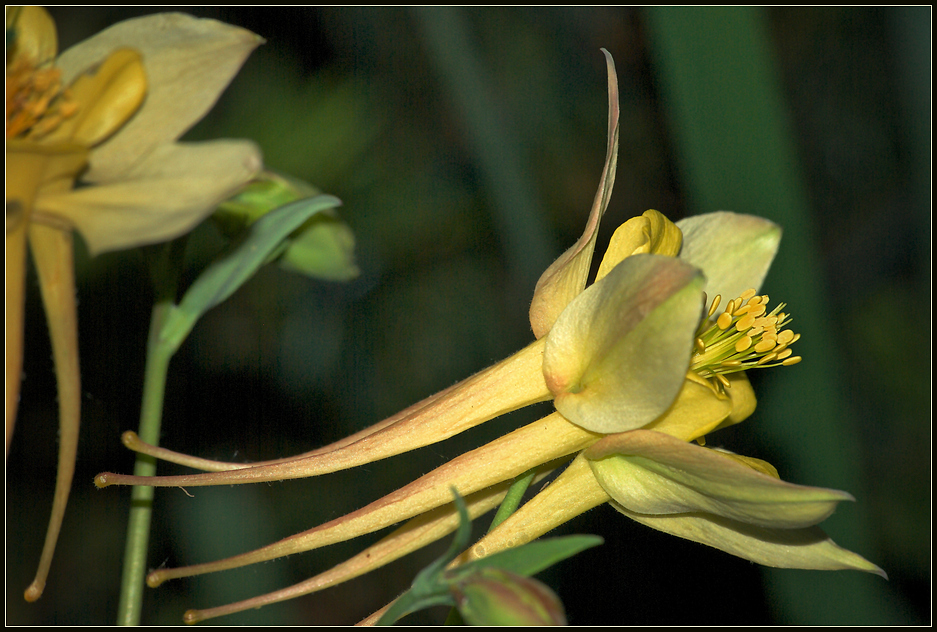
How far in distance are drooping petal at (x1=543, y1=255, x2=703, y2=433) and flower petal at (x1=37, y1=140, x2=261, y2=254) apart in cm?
32

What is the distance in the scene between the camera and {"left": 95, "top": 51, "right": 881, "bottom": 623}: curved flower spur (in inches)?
23.6

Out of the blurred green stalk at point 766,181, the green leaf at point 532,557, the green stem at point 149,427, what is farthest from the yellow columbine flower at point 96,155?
the blurred green stalk at point 766,181

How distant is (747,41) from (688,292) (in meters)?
0.95

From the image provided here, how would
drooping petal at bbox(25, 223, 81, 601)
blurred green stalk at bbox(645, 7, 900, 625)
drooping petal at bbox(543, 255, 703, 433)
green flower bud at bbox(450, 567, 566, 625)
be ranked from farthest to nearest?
blurred green stalk at bbox(645, 7, 900, 625) → drooping petal at bbox(25, 223, 81, 601) → drooping petal at bbox(543, 255, 703, 433) → green flower bud at bbox(450, 567, 566, 625)

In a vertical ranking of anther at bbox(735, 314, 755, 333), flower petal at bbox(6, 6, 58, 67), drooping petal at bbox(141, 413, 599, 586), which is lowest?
drooping petal at bbox(141, 413, 599, 586)

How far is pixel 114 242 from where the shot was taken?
0.62 meters

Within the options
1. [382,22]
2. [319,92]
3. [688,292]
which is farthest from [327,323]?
[688,292]

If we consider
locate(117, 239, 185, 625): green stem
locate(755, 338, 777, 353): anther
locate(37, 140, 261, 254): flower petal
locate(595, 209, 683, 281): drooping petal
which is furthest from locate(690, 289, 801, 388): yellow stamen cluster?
locate(117, 239, 185, 625): green stem

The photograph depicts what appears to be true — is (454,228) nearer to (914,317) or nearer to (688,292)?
(914,317)

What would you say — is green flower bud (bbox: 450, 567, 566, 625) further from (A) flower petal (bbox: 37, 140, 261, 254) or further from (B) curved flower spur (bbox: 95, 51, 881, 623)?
(A) flower petal (bbox: 37, 140, 261, 254)

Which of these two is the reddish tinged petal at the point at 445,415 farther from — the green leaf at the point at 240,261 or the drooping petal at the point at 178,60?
the drooping petal at the point at 178,60

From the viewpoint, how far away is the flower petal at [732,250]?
0.87m

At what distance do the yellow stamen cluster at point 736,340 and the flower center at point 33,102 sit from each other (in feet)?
2.37

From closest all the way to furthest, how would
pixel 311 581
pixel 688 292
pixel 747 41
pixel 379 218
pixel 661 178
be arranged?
pixel 688 292, pixel 311 581, pixel 747 41, pixel 379 218, pixel 661 178
